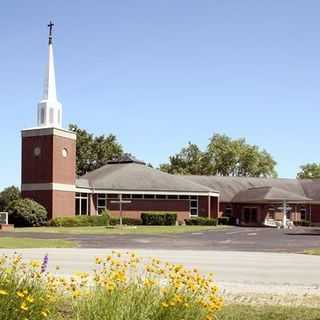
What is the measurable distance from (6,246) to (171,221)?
33.4m

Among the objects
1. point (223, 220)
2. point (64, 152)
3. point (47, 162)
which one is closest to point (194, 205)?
point (223, 220)

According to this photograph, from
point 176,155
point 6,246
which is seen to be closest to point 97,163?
point 176,155

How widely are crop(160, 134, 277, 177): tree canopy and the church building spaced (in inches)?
825

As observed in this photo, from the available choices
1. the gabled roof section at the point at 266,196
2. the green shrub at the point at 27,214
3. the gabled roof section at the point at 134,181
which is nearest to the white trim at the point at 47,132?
the gabled roof section at the point at 134,181

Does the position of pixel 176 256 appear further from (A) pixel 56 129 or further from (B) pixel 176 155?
A: (B) pixel 176 155

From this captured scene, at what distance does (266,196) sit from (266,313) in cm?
5728

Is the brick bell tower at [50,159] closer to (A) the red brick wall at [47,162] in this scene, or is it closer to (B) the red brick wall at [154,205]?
(A) the red brick wall at [47,162]

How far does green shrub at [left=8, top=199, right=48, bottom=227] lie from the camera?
50.4 metres

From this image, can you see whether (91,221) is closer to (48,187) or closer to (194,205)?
(48,187)

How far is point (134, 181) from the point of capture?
62.3m

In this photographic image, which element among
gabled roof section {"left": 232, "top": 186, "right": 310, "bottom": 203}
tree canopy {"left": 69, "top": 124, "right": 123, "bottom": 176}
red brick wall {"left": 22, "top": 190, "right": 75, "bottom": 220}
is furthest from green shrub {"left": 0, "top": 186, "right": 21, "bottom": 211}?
gabled roof section {"left": 232, "top": 186, "right": 310, "bottom": 203}

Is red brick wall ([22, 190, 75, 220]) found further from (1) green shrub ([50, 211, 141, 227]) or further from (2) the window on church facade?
(2) the window on church facade

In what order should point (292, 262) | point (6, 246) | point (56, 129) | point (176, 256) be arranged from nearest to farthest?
1. point (292, 262)
2. point (176, 256)
3. point (6, 246)
4. point (56, 129)

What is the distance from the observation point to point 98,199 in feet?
198
